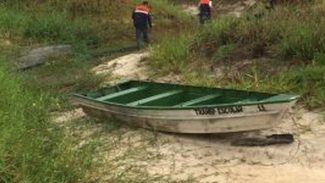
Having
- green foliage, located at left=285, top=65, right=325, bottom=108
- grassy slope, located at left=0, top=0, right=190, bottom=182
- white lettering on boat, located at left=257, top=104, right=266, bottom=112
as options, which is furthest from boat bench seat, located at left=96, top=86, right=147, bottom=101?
white lettering on boat, located at left=257, top=104, right=266, bottom=112

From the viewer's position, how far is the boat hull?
793 cm

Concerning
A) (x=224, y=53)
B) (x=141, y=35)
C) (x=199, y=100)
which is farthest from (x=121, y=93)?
(x=141, y=35)

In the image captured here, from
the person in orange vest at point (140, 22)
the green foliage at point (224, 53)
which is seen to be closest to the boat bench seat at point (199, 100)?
the green foliage at point (224, 53)

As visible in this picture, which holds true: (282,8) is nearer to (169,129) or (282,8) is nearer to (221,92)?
(221,92)

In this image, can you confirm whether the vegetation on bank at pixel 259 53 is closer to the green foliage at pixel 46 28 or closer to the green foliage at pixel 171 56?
the green foliage at pixel 171 56

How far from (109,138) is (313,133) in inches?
110

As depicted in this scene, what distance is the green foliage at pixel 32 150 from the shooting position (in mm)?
6012

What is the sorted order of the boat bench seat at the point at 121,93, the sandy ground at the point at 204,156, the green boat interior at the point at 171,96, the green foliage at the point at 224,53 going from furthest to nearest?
the green foliage at the point at 224,53
the boat bench seat at the point at 121,93
the green boat interior at the point at 171,96
the sandy ground at the point at 204,156

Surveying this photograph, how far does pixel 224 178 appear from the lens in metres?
7.30

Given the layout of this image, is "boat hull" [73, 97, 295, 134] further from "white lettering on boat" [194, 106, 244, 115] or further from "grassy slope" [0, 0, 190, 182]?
"grassy slope" [0, 0, 190, 182]

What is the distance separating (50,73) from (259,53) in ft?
15.0

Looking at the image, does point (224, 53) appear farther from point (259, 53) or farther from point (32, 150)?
point (32, 150)

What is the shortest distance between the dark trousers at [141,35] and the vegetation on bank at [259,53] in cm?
319

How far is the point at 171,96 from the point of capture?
31.1 feet
